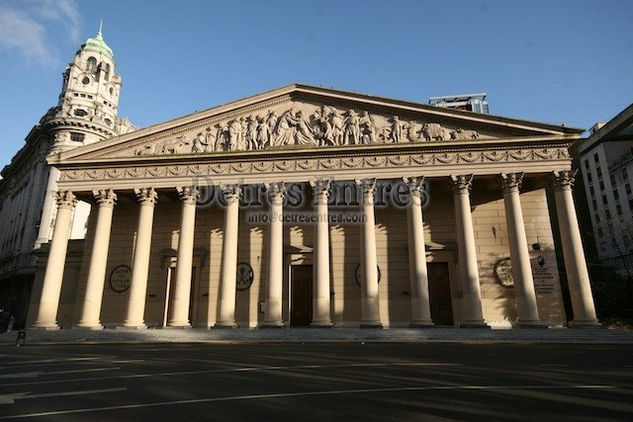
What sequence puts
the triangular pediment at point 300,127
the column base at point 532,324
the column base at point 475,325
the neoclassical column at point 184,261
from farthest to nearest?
the triangular pediment at point 300,127, the neoclassical column at point 184,261, the column base at point 475,325, the column base at point 532,324

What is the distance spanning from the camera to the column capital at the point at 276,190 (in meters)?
24.8

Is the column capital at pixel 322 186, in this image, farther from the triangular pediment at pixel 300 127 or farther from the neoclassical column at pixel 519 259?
the neoclassical column at pixel 519 259

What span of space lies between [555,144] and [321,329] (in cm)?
1726

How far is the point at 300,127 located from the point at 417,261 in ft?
37.5

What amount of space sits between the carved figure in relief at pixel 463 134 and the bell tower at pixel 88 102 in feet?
168

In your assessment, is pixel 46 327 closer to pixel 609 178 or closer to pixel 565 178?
pixel 565 178

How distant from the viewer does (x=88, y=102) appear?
205 feet

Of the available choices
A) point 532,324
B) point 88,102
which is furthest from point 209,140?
point 88,102

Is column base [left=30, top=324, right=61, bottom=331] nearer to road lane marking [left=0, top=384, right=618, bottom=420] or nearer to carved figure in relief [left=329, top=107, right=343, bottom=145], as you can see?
carved figure in relief [left=329, top=107, right=343, bottom=145]

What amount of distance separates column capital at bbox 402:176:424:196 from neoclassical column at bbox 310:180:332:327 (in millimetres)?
4862

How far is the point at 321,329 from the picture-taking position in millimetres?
21156

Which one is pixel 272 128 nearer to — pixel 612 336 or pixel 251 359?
pixel 251 359

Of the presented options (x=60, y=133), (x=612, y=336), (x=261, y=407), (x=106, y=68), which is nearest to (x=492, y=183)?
(x=612, y=336)

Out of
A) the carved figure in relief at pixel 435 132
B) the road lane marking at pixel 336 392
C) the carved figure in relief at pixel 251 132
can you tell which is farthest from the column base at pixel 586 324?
the carved figure in relief at pixel 251 132
